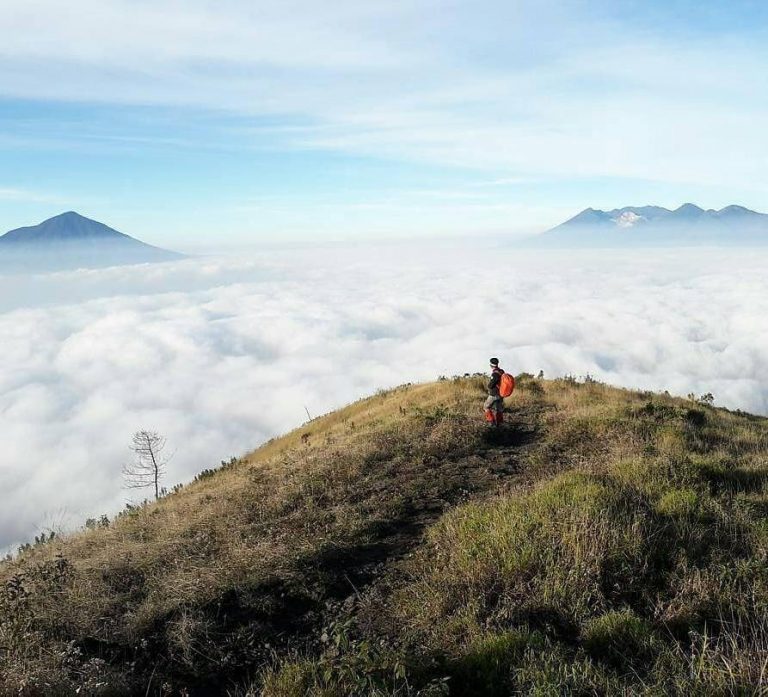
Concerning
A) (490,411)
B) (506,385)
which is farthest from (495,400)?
(506,385)

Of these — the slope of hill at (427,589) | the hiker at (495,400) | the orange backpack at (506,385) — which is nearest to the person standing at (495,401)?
the hiker at (495,400)

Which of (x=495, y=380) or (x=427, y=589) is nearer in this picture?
(x=427, y=589)

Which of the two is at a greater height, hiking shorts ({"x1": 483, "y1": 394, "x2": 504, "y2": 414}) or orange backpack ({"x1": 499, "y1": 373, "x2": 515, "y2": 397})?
orange backpack ({"x1": 499, "y1": 373, "x2": 515, "y2": 397})

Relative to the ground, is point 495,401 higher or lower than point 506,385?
lower

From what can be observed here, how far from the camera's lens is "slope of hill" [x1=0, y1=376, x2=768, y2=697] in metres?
4.96

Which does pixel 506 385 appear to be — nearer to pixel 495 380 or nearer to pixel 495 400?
pixel 495 380

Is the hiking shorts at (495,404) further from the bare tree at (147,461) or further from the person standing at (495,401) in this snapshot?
the bare tree at (147,461)

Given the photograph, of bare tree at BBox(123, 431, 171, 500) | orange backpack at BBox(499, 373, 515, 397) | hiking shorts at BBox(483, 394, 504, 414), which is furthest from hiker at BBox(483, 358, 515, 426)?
bare tree at BBox(123, 431, 171, 500)

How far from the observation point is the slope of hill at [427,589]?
16.3ft

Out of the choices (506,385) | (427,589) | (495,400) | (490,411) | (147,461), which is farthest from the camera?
(147,461)

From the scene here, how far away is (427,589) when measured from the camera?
6.62 m

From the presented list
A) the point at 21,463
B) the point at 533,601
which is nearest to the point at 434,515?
the point at 533,601

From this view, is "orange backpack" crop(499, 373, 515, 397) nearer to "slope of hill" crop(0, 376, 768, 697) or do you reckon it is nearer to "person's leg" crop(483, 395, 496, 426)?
"person's leg" crop(483, 395, 496, 426)

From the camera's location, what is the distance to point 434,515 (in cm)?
959
